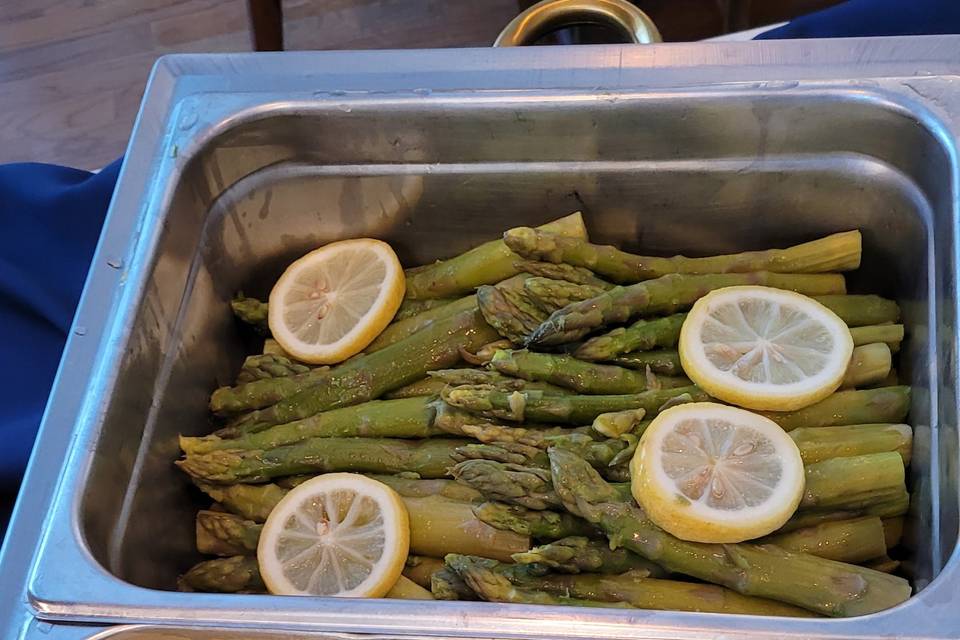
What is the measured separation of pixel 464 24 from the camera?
17.1 feet

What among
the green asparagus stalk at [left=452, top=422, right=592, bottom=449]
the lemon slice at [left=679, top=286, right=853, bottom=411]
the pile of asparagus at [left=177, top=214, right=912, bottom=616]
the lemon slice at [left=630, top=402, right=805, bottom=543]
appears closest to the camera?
the lemon slice at [left=630, top=402, right=805, bottom=543]

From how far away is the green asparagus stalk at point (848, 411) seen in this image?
2162 mm

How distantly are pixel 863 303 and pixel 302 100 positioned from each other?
66.8 inches

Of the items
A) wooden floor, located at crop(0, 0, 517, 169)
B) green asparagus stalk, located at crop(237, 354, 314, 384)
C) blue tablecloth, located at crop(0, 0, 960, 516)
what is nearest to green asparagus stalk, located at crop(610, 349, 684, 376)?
green asparagus stalk, located at crop(237, 354, 314, 384)

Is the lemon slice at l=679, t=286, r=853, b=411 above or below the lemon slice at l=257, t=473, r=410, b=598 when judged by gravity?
above

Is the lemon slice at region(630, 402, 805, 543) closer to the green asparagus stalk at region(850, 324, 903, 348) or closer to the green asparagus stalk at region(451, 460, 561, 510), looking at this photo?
the green asparagus stalk at region(451, 460, 561, 510)

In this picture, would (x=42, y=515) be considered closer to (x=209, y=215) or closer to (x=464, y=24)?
(x=209, y=215)

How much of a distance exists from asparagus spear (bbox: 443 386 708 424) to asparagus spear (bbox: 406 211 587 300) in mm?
428

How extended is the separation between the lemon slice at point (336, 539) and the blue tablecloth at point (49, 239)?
1.04 metres

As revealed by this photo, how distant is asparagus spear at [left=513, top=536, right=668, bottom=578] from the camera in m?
2.02

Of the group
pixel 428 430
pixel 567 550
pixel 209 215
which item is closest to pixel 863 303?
→ pixel 567 550

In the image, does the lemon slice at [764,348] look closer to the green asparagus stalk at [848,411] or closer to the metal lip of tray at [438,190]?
the green asparagus stalk at [848,411]

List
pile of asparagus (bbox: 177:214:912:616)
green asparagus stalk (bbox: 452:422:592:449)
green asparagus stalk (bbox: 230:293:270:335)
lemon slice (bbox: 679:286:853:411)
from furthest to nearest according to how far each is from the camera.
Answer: green asparagus stalk (bbox: 230:293:270:335), green asparagus stalk (bbox: 452:422:592:449), lemon slice (bbox: 679:286:853:411), pile of asparagus (bbox: 177:214:912:616)

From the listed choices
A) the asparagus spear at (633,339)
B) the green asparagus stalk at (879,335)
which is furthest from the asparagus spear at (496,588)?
the green asparagus stalk at (879,335)
